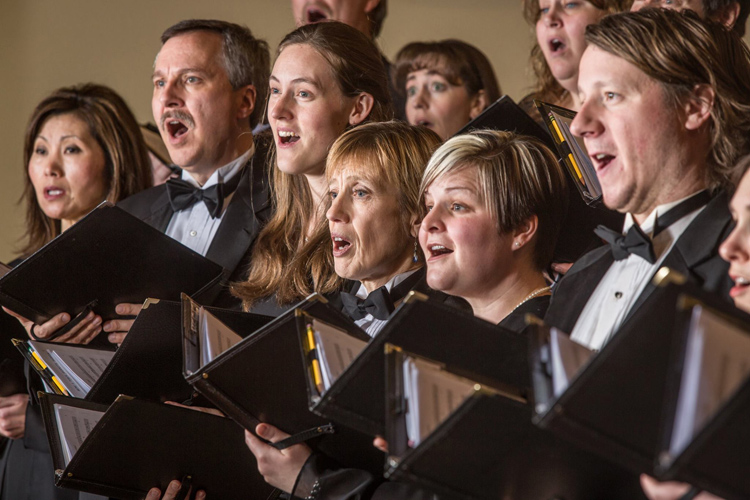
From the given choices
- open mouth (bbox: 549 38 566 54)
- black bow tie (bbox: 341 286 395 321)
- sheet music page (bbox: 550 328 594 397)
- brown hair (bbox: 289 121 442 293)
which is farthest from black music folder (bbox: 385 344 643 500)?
open mouth (bbox: 549 38 566 54)

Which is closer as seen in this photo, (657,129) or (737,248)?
(737,248)

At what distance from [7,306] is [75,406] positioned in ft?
1.59

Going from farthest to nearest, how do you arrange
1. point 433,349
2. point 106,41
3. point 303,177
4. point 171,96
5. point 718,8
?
point 106,41
point 171,96
point 303,177
point 718,8
point 433,349

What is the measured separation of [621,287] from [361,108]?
4.40ft

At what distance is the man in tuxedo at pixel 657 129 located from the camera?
1.83 m

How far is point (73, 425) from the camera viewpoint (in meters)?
2.24

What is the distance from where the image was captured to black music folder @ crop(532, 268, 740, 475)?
3.88ft

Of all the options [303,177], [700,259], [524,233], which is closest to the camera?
[700,259]

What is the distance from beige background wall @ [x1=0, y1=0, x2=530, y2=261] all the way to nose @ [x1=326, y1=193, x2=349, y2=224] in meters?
3.17

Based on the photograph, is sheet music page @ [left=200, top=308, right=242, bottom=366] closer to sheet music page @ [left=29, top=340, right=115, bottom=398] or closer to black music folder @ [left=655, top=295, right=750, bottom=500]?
sheet music page @ [left=29, top=340, right=115, bottom=398]

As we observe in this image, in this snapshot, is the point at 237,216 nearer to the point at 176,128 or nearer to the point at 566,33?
the point at 176,128

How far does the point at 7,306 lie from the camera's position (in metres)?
2.56

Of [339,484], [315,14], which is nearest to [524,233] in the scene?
[339,484]

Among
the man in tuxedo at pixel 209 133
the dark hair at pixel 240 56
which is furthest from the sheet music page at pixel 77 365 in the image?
the dark hair at pixel 240 56
